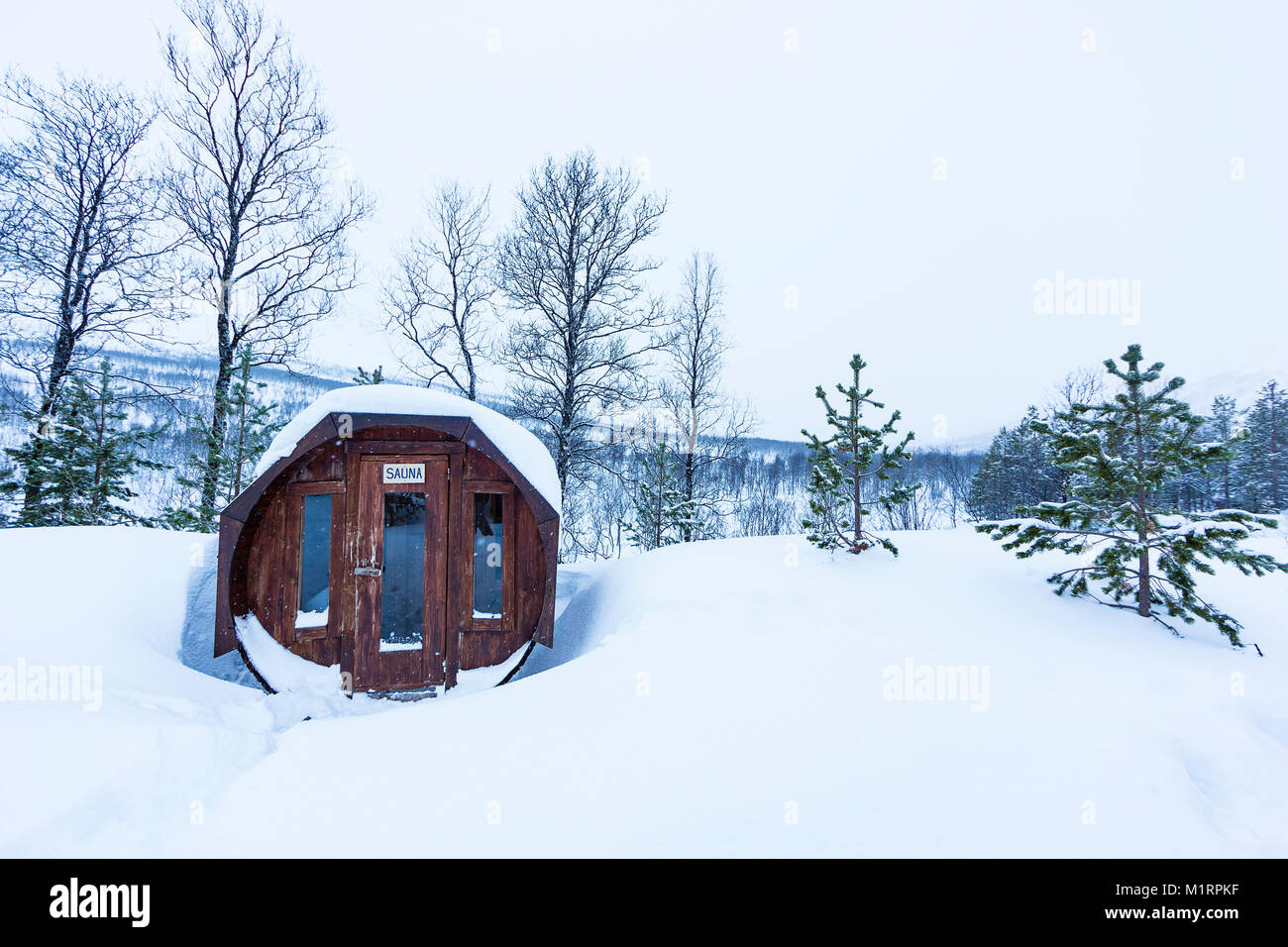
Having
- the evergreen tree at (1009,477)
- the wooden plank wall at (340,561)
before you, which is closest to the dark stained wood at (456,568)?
the wooden plank wall at (340,561)

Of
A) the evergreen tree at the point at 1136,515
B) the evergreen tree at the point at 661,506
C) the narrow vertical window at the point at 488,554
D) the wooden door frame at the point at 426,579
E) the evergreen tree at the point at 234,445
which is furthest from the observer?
the evergreen tree at the point at 661,506

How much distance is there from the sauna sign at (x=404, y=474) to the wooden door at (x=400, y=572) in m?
0.01

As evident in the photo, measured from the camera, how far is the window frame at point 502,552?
601cm

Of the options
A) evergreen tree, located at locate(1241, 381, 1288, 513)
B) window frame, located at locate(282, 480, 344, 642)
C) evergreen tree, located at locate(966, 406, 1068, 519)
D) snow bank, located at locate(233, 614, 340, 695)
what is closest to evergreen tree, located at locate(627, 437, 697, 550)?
window frame, located at locate(282, 480, 344, 642)

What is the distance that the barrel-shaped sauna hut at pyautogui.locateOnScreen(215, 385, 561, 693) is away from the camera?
546 cm

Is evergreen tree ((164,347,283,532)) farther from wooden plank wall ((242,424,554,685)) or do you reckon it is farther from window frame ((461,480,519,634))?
window frame ((461,480,519,634))

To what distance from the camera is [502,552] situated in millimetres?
6176

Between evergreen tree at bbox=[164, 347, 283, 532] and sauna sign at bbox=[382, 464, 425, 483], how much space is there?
7.03m

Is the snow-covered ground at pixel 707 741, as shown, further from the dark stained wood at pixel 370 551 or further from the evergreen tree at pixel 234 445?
the evergreen tree at pixel 234 445

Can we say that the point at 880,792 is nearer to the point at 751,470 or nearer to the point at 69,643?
the point at 69,643

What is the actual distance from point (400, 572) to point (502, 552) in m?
1.28

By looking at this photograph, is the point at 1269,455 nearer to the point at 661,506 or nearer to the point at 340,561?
the point at 661,506
